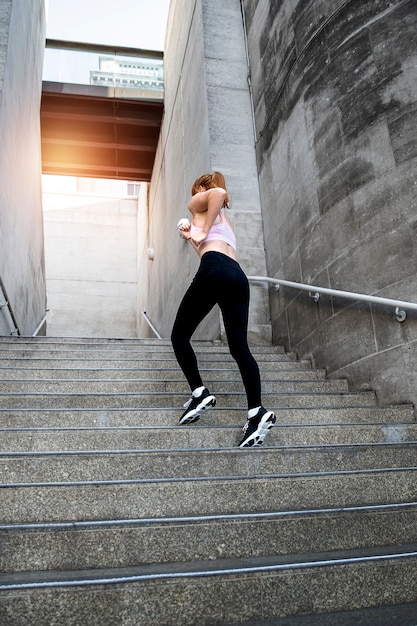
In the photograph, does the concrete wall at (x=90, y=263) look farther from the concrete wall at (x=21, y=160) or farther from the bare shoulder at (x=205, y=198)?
the bare shoulder at (x=205, y=198)

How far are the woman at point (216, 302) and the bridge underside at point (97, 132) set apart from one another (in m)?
8.18

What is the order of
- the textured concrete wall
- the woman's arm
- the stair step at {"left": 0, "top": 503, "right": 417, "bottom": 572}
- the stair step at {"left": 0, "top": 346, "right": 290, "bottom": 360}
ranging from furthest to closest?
1. the stair step at {"left": 0, "top": 346, "right": 290, "bottom": 360}
2. the textured concrete wall
3. the woman's arm
4. the stair step at {"left": 0, "top": 503, "right": 417, "bottom": 572}

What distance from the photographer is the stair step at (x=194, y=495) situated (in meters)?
1.98

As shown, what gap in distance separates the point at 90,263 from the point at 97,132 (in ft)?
15.6

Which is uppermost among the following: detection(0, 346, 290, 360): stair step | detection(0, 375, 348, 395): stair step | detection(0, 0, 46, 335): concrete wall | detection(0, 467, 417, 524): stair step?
detection(0, 0, 46, 335): concrete wall

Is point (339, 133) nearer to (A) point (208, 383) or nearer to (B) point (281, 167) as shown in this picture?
(B) point (281, 167)

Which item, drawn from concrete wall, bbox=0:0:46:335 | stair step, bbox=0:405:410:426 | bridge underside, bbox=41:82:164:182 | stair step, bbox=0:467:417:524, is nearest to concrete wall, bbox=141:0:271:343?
bridge underside, bbox=41:82:164:182

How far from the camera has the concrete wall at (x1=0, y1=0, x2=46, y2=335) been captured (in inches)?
230

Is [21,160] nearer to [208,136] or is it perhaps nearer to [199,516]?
[208,136]

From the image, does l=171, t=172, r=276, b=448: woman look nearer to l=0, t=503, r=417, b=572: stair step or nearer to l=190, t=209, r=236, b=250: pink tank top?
l=190, t=209, r=236, b=250: pink tank top

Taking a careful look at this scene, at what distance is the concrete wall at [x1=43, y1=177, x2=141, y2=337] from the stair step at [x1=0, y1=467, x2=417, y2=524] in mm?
12146

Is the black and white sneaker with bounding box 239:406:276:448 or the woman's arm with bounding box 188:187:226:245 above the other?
the woman's arm with bounding box 188:187:226:245

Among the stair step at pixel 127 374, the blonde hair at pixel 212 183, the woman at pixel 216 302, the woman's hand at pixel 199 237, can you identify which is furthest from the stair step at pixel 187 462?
the blonde hair at pixel 212 183

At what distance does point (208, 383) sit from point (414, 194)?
1932 mm
